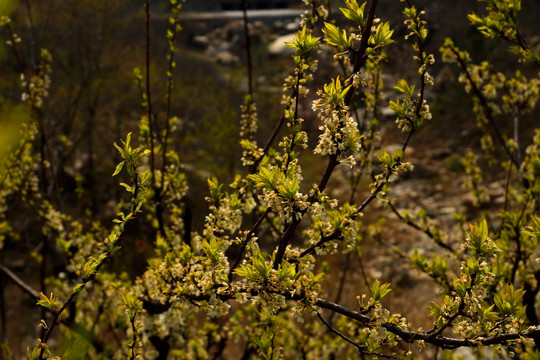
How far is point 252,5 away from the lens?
119ft

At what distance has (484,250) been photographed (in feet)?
5.11

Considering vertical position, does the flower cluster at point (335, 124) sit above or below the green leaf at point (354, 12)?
below

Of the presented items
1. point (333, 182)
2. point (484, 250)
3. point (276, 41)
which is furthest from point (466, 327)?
point (276, 41)

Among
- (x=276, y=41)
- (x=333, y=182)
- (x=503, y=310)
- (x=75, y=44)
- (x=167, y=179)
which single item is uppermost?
(x=503, y=310)

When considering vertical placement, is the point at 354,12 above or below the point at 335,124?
above

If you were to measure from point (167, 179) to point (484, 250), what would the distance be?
224cm

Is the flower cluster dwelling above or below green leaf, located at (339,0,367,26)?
below

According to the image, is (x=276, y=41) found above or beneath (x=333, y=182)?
above

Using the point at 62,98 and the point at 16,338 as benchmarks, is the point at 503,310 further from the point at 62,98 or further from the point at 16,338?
the point at 62,98

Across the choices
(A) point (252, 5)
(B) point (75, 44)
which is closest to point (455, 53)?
(B) point (75, 44)

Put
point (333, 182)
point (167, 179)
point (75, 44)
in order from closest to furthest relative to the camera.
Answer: point (167, 179) → point (75, 44) → point (333, 182)

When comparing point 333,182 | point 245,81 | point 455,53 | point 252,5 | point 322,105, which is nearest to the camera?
point 322,105

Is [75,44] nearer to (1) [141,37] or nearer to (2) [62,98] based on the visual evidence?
(2) [62,98]

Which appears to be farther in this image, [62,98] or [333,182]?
[333,182]
